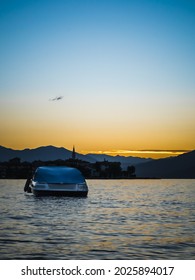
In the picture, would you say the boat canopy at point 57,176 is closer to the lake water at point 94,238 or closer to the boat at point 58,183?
the boat at point 58,183

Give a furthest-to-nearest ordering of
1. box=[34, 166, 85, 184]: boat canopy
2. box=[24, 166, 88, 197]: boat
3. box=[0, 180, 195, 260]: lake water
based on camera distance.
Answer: box=[34, 166, 85, 184]: boat canopy
box=[24, 166, 88, 197]: boat
box=[0, 180, 195, 260]: lake water

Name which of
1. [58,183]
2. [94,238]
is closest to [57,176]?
[58,183]

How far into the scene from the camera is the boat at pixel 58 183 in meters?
54.6

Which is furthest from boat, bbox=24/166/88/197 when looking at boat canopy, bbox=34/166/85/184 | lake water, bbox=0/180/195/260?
lake water, bbox=0/180/195/260

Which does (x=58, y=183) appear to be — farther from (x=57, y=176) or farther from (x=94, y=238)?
(x=94, y=238)

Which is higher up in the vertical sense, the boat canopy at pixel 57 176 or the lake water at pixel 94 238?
the boat canopy at pixel 57 176

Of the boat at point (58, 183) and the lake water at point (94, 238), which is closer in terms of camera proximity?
the lake water at point (94, 238)

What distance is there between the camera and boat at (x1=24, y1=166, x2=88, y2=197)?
5462cm

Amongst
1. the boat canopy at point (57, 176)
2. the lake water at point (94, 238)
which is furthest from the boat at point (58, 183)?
the lake water at point (94, 238)

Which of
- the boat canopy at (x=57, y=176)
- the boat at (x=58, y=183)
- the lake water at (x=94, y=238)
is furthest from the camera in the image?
the boat canopy at (x=57, y=176)

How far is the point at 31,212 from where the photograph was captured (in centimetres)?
3806

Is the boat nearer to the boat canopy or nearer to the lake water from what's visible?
the boat canopy

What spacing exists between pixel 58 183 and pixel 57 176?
1.62 metres
